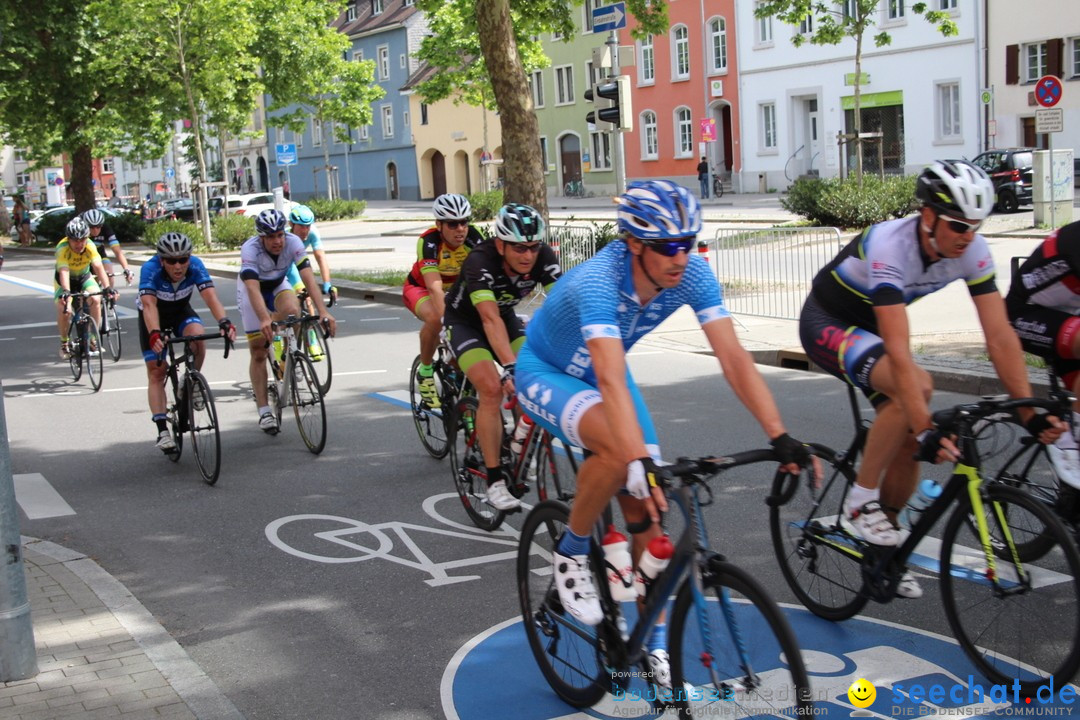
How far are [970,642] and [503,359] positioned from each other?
9.24 feet

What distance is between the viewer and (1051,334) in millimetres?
5535

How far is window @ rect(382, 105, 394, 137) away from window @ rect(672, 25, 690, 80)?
2637 cm

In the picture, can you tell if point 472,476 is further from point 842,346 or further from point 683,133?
point 683,133

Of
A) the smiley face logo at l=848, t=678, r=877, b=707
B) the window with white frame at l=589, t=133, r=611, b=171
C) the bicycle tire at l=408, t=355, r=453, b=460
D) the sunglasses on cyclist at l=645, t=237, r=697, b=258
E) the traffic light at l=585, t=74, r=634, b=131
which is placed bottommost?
the smiley face logo at l=848, t=678, r=877, b=707

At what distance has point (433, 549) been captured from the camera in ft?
22.5

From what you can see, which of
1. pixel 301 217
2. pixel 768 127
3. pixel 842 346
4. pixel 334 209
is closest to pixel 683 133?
pixel 768 127

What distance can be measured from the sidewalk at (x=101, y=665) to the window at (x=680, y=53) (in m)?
50.7

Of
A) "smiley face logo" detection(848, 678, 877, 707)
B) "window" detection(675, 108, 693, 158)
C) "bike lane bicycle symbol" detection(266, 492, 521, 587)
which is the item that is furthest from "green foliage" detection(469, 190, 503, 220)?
"smiley face logo" detection(848, 678, 877, 707)

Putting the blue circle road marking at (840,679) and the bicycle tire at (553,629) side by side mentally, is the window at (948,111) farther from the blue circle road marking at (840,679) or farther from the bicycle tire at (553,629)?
the bicycle tire at (553,629)

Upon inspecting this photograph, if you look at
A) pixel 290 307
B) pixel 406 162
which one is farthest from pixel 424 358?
pixel 406 162

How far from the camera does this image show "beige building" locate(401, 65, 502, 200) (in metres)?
Answer: 70.1

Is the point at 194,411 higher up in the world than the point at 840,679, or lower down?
higher up

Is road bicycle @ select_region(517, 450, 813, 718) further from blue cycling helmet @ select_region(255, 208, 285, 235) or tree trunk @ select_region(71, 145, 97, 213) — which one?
tree trunk @ select_region(71, 145, 97, 213)

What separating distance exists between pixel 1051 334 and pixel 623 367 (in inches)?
97.8
